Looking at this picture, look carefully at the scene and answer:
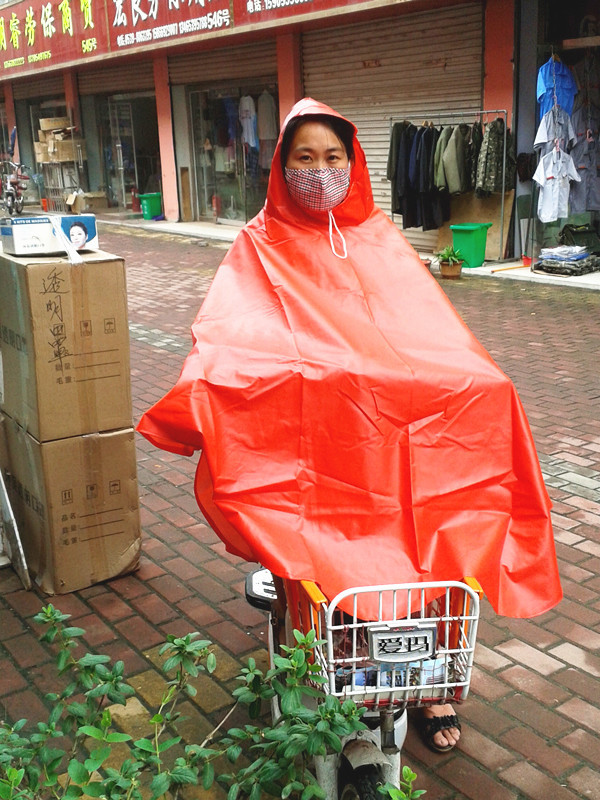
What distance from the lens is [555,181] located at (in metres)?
10.7

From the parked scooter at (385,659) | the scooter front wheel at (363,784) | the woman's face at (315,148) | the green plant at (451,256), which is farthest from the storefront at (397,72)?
the scooter front wheel at (363,784)

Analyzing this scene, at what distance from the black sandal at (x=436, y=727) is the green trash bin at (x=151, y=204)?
18.2 metres

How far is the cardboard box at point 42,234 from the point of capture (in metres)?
3.48

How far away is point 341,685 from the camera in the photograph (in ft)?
6.96

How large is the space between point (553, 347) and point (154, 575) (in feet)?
17.0

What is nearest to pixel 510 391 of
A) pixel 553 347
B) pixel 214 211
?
pixel 553 347

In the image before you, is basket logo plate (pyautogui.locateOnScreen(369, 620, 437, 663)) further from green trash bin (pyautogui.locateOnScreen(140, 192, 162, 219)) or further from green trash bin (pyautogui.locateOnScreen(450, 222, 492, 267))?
green trash bin (pyautogui.locateOnScreen(140, 192, 162, 219))

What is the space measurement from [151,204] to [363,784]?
1882 cm

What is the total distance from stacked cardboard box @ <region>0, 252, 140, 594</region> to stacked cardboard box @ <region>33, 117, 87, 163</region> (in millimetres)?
19763

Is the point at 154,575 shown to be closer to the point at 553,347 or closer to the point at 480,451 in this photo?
the point at 480,451

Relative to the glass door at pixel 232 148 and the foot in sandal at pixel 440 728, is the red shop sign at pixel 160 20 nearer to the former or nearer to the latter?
the glass door at pixel 232 148

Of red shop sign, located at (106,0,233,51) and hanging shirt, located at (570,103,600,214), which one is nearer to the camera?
hanging shirt, located at (570,103,600,214)

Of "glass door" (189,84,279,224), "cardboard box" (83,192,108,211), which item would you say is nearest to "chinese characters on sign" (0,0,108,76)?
"glass door" (189,84,279,224)

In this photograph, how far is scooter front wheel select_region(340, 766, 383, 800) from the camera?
214cm
